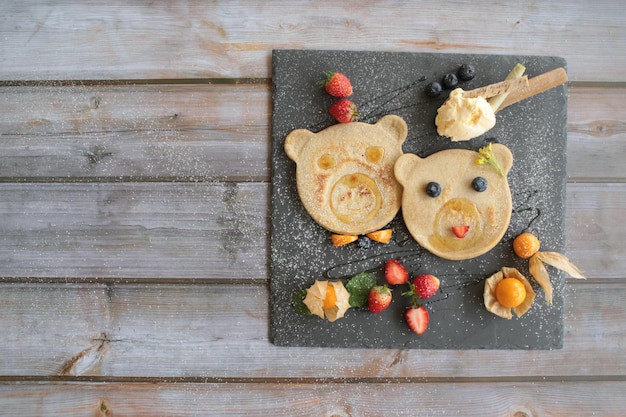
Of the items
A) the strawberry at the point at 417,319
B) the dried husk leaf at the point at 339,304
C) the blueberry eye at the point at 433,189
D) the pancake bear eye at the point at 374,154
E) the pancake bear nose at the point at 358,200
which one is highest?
the pancake bear eye at the point at 374,154

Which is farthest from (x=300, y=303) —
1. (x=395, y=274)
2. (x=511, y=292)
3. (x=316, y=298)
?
(x=511, y=292)

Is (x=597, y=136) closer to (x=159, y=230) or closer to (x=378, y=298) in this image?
(x=378, y=298)

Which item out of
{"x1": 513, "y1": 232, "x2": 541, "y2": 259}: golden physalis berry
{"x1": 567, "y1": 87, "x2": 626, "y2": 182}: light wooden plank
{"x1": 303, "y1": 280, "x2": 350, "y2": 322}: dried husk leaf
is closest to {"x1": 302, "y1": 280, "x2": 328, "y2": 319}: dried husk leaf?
{"x1": 303, "y1": 280, "x2": 350, "y2": 322}: dried husk leaf

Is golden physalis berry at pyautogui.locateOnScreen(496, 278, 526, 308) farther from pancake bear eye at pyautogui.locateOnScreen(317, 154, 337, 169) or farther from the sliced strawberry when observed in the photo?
pancake bear eye at pyautogui.locateOnScreen(317, 154, 337, 169)

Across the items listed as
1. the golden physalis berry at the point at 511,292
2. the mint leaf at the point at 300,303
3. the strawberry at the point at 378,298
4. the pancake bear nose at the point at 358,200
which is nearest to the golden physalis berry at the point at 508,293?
the golden physalis berry at the point at 511,292

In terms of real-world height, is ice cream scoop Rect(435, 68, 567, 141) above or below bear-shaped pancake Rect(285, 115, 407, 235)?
above

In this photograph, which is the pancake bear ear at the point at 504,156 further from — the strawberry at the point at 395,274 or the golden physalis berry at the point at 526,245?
the strawberry at the point at 395,274
